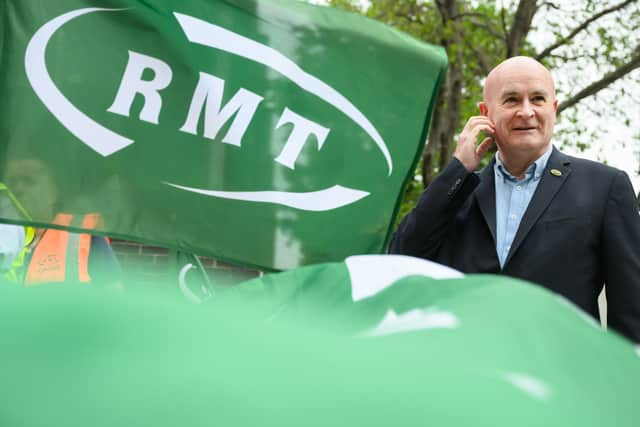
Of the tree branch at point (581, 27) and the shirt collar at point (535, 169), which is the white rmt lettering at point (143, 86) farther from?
the tree branch at point (581, 27)

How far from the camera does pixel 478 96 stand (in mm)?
13883

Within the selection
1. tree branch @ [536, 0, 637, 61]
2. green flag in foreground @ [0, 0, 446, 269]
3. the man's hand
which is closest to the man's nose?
the man's hand

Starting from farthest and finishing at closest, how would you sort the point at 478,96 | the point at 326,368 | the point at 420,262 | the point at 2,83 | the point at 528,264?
the point at 478,96 < the point at 2,83 < the point at 528,264 < the point at 420,262 < the point at 326,368

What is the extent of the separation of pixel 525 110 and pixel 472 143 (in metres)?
0.19

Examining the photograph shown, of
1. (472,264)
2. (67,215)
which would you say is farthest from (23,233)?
(472,264)

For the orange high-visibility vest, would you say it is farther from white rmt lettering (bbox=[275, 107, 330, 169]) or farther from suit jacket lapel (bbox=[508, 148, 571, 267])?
suit jacket lapel (bbox=[508, 148, 571, 267])

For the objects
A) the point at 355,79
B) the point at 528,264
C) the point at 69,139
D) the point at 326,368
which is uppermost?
the point at 355,79

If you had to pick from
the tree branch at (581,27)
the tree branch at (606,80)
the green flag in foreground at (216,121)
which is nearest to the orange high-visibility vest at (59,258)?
the green flag in foreground at (216,121)

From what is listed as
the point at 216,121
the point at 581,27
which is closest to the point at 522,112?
the point at 216,121

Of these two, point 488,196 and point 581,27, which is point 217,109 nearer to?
point 488,196

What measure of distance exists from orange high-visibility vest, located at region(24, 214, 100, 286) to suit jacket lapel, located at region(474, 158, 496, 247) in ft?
5.80

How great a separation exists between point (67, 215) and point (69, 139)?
25 cm

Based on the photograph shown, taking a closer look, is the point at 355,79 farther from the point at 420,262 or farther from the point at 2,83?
the point at 420,262

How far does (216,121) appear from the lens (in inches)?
110
